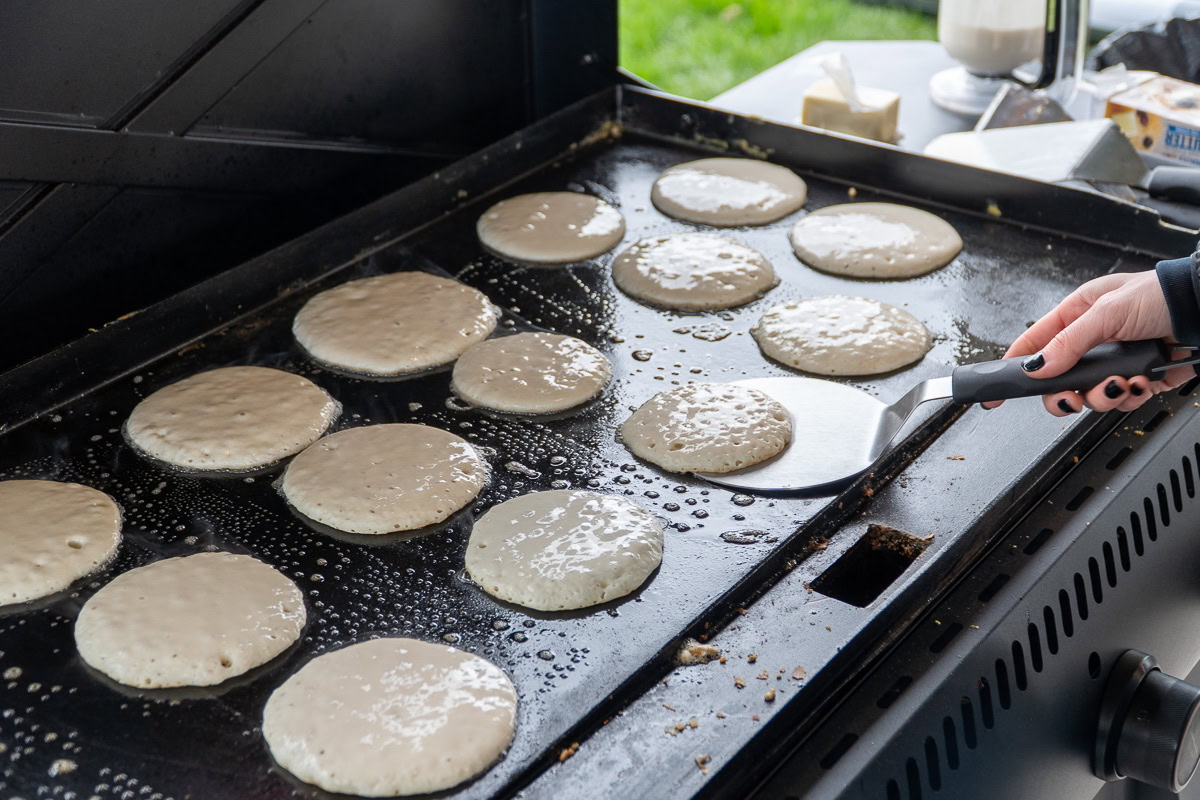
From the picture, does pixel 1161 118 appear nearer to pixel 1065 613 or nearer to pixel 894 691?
pixel 1065 613

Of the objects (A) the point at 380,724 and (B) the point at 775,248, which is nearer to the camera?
(A) the point at 380,724

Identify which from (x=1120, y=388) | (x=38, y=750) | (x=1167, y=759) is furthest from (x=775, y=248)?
(x=38, y=750)

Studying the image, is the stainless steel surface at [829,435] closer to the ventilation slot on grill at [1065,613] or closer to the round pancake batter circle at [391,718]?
the ventilation slot on grill at [1065,613]

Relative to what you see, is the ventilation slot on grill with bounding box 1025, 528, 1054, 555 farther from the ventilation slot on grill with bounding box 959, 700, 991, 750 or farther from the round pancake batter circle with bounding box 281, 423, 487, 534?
the round pancake batter circle with bounding box 281, 423, 487, 534

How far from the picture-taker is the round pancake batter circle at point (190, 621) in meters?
1.25

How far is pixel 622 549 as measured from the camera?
54.4 inches

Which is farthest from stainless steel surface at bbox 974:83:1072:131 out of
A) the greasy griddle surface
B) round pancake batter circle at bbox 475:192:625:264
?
round pancake batter circle at bbox 475:192:625:264

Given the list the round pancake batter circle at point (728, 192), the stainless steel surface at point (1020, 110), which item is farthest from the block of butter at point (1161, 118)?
the round pancake batter circle at point (728, 192)

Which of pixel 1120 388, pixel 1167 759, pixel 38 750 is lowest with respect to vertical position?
pixel 1167 759

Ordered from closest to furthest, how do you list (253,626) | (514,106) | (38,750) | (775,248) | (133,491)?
(38,750) → (253,626) → (133,491) → (775,248) → (514,106)

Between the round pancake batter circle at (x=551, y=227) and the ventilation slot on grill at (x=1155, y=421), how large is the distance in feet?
3.03

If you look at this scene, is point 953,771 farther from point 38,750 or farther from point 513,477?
point 38,750

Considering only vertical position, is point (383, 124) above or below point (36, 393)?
above

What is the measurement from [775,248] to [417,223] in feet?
2.14
